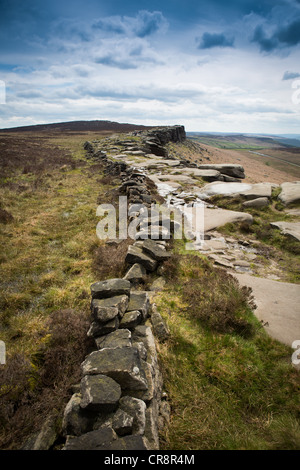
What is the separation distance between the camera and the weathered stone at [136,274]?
5.87m

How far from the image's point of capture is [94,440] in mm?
2389

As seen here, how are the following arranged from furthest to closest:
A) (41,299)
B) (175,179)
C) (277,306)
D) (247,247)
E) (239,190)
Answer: (175,179), (239,190), (247,247), (41,299), (277,306)

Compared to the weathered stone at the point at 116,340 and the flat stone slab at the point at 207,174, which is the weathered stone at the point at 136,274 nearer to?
the weathered stone at the point at 116,340

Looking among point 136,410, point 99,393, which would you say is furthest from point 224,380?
point 99,393

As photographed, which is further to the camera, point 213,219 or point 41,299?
point 213,219

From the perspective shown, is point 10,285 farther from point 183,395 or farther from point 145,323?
point 183,395

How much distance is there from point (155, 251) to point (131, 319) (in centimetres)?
270

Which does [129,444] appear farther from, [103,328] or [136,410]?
[103,328]

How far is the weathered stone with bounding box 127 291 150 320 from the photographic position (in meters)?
4.45

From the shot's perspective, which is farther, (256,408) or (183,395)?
(183,395)

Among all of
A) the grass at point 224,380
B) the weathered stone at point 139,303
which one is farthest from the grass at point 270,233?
the weathered stone at point 139,303
